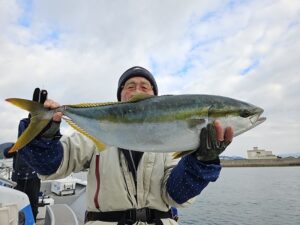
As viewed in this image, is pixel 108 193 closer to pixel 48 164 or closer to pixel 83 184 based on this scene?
pixel 48 164

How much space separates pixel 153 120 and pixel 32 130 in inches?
44.7

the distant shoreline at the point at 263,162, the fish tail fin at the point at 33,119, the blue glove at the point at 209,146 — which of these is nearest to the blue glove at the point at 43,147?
the fish tail fin at the point at 33,119

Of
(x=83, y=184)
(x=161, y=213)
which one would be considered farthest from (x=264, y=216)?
(x=161, y=213)

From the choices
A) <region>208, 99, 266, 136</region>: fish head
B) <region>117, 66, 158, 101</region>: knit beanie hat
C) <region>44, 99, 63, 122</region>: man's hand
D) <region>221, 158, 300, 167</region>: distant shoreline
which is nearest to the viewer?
<region>208, 99, 266, 136</region>: fish head

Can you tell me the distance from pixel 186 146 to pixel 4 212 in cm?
231

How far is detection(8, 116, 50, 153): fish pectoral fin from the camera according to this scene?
9.14 ft

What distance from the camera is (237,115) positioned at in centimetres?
291

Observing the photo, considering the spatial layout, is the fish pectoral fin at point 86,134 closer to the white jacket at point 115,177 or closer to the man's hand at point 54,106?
the man's hand at point 54,106

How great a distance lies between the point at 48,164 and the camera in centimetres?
321

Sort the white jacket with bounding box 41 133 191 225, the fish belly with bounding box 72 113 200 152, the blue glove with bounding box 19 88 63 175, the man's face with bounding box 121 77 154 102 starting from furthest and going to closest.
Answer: the man's face with bounding box 121 77 154 102 → the white jacket with bounding box 41 133 191 225 → the blue glove with bounding box 19 88 63 175 → the fish belly with bounding box 72 113 200 152

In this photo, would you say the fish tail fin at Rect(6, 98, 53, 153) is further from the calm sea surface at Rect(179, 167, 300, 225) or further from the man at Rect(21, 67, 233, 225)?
the calm sea surface at Rect(179, 167, 300, 225)

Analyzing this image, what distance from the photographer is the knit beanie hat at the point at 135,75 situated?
4121 millimetres

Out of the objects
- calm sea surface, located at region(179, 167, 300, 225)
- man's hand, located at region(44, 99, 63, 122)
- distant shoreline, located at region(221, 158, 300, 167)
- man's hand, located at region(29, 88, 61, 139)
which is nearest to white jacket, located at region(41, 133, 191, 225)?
man's hand, located at region(29, 88, 61, 139)

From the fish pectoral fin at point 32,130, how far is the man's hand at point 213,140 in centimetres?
148
